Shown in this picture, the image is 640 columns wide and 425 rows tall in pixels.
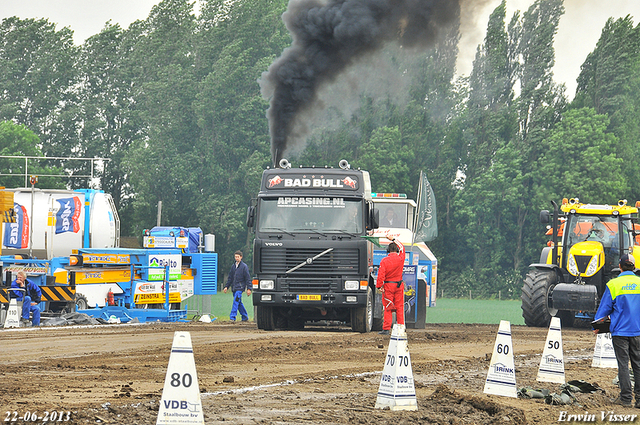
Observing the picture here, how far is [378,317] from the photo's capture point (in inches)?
842

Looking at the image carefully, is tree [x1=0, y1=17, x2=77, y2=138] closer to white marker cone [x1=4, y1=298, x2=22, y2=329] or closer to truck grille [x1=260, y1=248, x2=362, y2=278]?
white marker cone [x1=4, y1=298, x2=22, y2=329]

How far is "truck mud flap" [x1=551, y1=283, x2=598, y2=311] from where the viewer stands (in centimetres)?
2144

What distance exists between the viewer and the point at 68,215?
25.1 m

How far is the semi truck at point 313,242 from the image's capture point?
1962 centimetres

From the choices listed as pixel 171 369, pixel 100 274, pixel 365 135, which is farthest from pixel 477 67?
pixel 171 369

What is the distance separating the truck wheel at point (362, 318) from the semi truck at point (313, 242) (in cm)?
2

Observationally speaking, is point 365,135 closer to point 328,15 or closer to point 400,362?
point 328,15

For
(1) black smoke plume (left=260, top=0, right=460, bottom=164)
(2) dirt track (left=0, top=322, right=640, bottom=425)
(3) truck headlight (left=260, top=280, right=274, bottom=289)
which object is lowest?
(2) dirt track (left=0, top=322, right=640, bottom=425)

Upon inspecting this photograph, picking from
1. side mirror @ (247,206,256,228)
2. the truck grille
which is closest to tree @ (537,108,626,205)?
the truck grille

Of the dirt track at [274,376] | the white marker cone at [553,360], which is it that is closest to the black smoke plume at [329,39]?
the dirt track at [274,376]

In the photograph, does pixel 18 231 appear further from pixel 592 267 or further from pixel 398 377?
pixel 398 377

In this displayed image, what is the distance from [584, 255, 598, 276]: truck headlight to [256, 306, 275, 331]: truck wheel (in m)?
8.04

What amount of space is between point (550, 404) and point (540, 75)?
54.9 m

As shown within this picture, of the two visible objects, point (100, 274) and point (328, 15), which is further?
point (328, 15)
